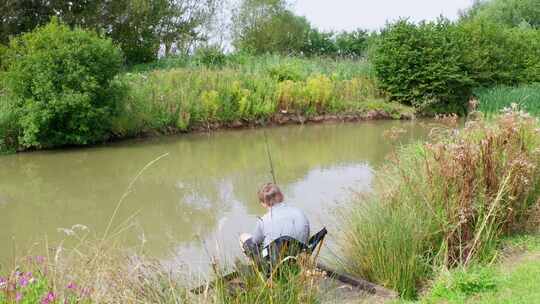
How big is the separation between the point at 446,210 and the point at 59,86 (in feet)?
35.0

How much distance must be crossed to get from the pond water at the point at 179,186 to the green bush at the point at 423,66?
5.35 m

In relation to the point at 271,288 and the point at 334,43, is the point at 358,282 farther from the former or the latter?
the point at 334,43

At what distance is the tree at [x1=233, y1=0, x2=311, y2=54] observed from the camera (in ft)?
108

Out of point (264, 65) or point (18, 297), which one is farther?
point (264, 65)

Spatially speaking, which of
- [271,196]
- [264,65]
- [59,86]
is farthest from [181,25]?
[271,196]

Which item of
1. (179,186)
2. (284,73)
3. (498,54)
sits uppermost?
(498,54)

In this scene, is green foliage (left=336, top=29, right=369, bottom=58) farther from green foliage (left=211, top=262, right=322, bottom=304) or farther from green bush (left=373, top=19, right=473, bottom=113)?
green foliage (left=211, top=262, right=322, bottom=304)

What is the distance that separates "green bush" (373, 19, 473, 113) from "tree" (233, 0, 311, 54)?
454 inches

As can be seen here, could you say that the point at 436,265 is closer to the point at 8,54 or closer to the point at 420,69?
the point at 8,54

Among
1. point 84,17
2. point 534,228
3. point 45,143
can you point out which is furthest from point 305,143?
point 84,17

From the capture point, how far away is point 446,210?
5.33m

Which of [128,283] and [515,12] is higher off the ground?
[515,12]

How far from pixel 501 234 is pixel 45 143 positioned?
1108cm

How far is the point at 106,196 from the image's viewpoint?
966 centimetres
